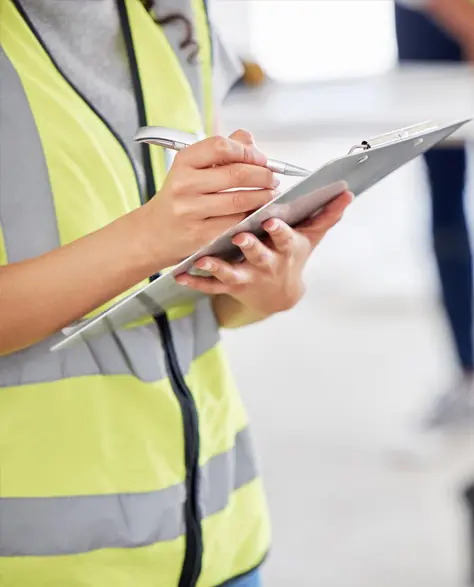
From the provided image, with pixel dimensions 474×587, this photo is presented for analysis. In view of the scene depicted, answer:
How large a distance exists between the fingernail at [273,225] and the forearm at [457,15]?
1385mm

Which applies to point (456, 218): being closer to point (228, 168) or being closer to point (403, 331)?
point (403, 331)

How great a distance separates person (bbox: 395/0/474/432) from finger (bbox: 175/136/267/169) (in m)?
1.65

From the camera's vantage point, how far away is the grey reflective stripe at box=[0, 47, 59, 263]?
26.1 inches

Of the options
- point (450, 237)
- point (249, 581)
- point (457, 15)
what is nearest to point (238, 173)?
point (249, 581)

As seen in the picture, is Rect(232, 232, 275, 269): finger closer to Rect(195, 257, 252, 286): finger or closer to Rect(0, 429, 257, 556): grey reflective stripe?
Rect(195, 257, 252, 286): finger

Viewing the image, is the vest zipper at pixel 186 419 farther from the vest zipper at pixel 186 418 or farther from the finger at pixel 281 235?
the finger at pixel 281 235

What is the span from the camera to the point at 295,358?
2.60 m

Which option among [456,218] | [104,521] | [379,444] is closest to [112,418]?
[104,521]

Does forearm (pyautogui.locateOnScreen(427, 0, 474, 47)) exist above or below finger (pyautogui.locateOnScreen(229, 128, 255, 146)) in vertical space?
above

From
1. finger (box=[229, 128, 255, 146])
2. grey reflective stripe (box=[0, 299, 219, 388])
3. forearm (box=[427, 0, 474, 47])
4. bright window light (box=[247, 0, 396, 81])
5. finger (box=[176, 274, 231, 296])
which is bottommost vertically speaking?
grey reflective stripe (box=[0, 299, 219, 388])

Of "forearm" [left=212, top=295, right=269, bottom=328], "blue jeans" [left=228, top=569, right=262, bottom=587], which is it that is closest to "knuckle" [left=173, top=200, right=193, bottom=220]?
"forearm" [left=212, top=295, right=269, bottom=328]

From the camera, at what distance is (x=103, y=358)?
71 centimetres

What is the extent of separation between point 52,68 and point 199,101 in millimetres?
148

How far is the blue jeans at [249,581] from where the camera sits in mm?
792
